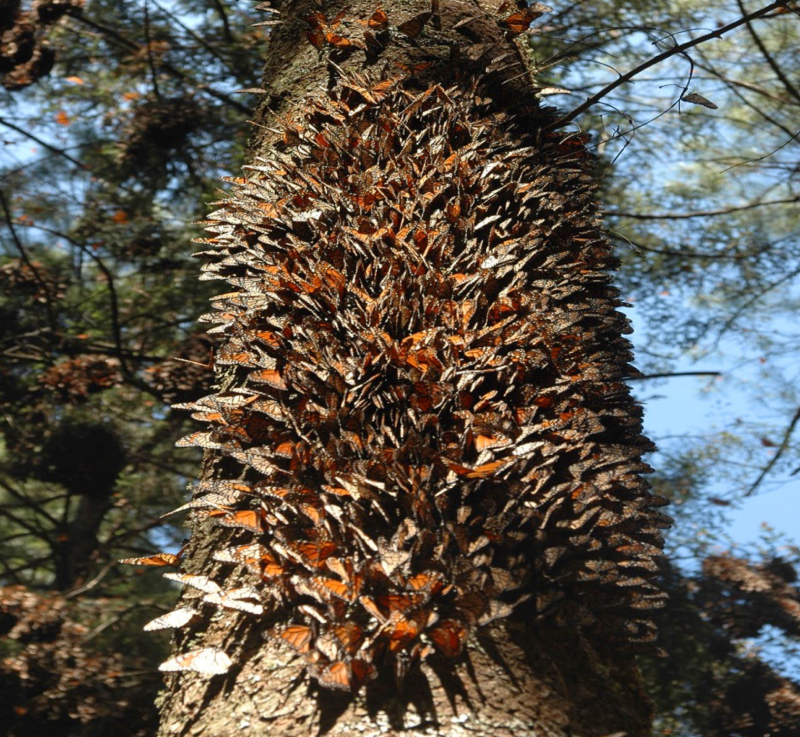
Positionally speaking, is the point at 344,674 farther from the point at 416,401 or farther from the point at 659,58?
the point at 659,58

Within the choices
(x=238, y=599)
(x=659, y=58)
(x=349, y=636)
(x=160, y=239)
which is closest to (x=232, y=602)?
(x=238, y=599)

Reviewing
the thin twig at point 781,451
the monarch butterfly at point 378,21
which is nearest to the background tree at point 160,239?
the thin twig at point 781,451

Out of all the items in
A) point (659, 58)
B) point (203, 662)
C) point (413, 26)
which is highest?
point (413, 26)

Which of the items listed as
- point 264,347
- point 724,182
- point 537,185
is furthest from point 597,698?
point 724,182

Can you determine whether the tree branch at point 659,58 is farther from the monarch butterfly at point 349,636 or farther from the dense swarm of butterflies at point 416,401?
the monarch butterfly at point 349,636

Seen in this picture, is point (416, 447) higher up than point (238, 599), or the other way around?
point (416, 447)

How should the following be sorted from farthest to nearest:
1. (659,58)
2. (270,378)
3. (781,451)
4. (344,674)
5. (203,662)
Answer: (781,451)
(659,58)
(270,378)
(203,662)
(344,674)

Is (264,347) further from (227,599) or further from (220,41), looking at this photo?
(220,41)

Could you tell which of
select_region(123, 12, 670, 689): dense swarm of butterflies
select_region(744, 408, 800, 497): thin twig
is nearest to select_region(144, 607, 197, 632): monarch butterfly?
select_region(123, 12, 670, 689): dense swarm of butterflies
